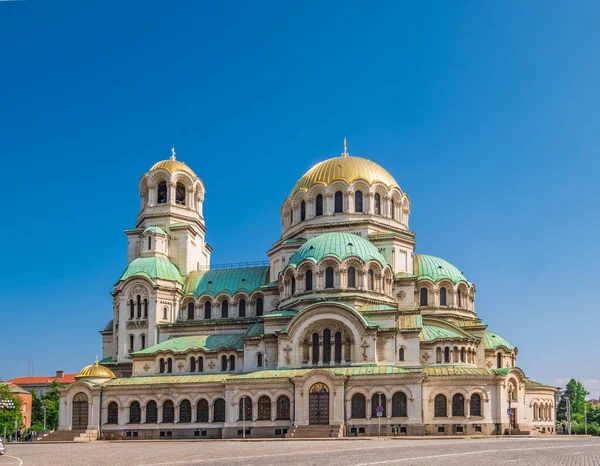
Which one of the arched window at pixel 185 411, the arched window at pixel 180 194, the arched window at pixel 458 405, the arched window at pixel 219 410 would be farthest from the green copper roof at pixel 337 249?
the arched window at pixel 180 194

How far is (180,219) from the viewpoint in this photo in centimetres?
8156

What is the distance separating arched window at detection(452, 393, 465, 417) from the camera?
61.1m

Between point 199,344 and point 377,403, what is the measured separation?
60.3 ft

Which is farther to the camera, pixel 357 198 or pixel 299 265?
pixel 357 198

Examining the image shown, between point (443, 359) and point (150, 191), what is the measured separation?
34704 mm

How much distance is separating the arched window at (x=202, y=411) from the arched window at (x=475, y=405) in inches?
835

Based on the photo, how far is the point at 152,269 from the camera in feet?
250

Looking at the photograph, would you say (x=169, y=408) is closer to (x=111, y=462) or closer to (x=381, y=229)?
(x=381, y=229)

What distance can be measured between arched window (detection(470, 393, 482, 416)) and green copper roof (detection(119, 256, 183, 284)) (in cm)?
3074

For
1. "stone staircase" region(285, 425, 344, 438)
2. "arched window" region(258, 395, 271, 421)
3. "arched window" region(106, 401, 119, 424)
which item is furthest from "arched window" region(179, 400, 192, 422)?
"stone staircase" region(285, 425, 344, 438)

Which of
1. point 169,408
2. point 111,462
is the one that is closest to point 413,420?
point 169,408

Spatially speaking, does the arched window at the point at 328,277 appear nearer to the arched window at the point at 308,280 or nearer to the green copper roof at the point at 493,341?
the arched window at the point at 308,280

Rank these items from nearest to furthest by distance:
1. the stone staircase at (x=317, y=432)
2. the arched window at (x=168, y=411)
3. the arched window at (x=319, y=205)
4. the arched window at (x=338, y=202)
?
the stone staircase at (x=317, y=432), the arched window at (x=168, y=411), the arched window at (x=338, y=202), the arched window at (x=319, y=205)

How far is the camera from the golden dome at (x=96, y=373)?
231 ft
